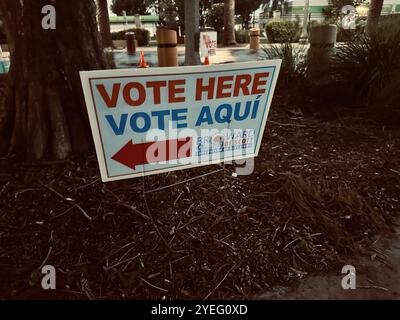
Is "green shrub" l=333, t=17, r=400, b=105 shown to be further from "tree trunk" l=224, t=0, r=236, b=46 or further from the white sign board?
"tree trunk" l=224, t=0, r=236, b=46

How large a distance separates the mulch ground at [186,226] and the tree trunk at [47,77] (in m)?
0.19

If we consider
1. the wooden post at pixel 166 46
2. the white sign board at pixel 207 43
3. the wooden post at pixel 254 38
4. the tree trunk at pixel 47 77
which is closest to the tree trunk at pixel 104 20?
the wooden post at pixel 254 38

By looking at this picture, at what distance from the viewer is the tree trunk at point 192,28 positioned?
8.85 metres

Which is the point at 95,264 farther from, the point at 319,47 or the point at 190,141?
the point at 319,47

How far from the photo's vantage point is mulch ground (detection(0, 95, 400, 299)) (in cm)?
197

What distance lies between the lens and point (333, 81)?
188 inches

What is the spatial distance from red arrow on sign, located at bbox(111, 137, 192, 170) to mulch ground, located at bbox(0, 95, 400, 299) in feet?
1.28

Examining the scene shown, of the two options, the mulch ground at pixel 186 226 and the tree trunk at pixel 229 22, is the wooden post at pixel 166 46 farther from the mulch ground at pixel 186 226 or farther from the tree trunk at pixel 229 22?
the tree trunk at pixel 229 22

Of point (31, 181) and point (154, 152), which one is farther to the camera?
point (31, 181)

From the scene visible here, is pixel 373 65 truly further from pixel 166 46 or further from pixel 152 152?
pixel 166 46

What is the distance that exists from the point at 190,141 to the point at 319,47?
12.6 ft
